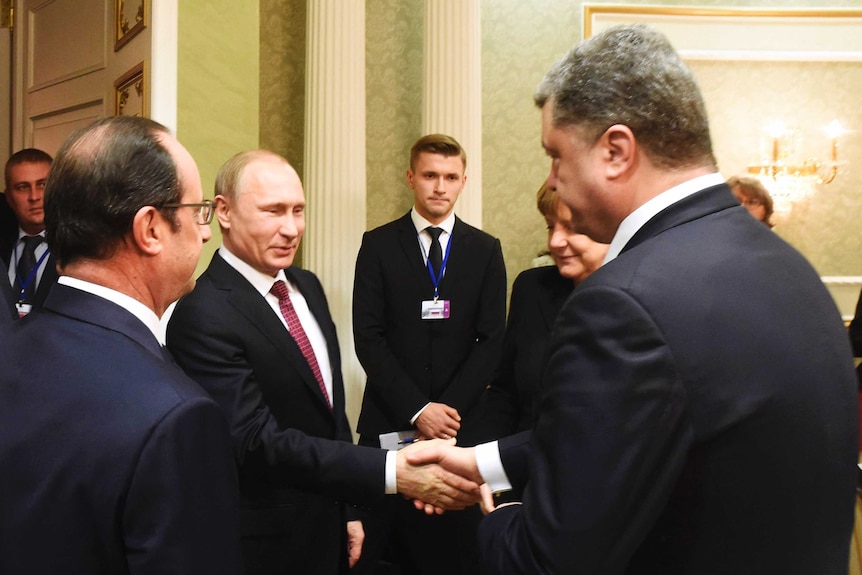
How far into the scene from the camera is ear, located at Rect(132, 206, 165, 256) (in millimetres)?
1401

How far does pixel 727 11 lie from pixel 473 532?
14.3 feet

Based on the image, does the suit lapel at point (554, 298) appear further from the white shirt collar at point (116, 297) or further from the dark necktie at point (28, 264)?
the dark necktie at point (28, 264)

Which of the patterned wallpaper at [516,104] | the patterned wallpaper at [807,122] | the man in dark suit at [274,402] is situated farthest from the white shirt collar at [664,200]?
the patterned wallpaper at [807,122]

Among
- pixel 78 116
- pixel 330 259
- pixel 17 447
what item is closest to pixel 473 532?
pixel 330 259

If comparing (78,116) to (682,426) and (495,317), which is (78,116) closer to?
(495,317)

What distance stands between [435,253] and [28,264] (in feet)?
7.03

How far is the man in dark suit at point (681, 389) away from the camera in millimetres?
1108

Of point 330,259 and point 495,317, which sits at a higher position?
point 330,259

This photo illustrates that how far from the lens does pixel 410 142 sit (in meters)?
5.52

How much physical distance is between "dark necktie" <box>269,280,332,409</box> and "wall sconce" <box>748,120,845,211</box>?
4562mm

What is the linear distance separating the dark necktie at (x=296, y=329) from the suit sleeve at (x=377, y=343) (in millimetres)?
1185

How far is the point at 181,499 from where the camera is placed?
1.19 meters

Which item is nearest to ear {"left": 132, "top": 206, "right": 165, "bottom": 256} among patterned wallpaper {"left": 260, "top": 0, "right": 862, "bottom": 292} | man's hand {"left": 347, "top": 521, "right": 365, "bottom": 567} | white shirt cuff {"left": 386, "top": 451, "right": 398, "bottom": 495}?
white shirt cuff {"left": 386, "top": 451, "right": 398, "bottom": 495}

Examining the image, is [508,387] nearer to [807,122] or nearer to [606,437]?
[606,437]
